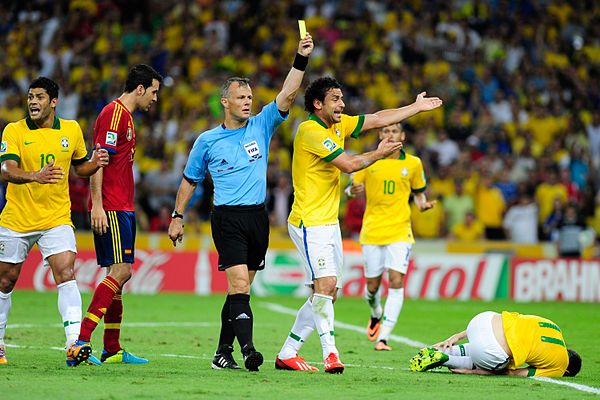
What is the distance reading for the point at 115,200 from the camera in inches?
415

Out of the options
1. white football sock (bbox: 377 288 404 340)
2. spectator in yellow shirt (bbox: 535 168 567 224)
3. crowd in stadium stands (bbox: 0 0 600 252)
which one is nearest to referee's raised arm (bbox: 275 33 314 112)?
white football sock (bbox: 377 288 404 340)

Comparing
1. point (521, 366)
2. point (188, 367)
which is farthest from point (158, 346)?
point (521, 366)

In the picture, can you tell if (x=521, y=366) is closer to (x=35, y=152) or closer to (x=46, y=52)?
(x=35, y=152)

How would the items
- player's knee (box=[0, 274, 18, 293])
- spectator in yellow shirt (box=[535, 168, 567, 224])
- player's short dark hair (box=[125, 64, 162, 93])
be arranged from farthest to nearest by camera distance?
spectator in yellow shirt (box=[535, 168, 567, 224]) → player's short dark hair (box=[125, 64, 162, 93]) → player's knee (box=[0, 274, 18, 293])

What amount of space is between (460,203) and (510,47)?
21.9 feet

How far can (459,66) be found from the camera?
27.2 m

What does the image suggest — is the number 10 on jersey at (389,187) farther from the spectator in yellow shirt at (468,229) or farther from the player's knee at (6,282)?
the spectator in yellow shirt at (468,229)

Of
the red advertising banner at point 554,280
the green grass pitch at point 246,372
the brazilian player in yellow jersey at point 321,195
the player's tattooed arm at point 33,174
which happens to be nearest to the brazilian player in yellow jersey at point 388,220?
the green grass pitch at point 246,372

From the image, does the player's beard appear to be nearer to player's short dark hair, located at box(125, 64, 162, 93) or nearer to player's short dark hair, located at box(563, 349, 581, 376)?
player's short dark hair, located at box(125, 64, 162, 93)

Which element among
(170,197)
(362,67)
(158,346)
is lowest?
(158,346)

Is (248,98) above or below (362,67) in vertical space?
below

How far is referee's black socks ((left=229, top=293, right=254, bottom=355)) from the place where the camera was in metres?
9.86

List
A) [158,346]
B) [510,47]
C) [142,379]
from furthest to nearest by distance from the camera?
[510,47] < [158,346] < [142,379]

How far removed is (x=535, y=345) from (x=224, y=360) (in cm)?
281
